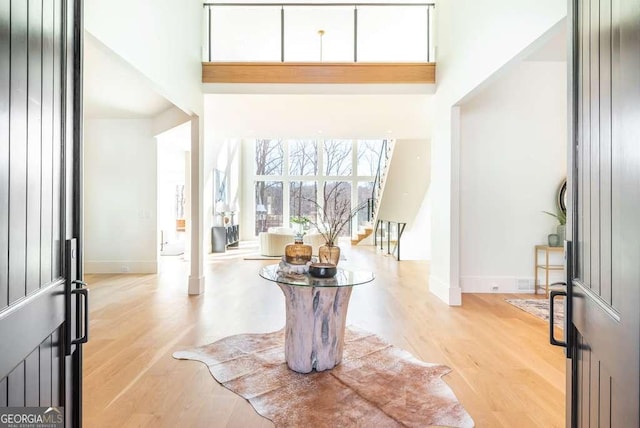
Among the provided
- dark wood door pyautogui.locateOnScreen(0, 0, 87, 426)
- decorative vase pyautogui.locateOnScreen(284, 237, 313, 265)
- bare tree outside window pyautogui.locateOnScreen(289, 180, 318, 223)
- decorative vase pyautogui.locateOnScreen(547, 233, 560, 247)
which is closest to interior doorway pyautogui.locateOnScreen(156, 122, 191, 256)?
bare tree outside window pyautogui.locateOnScreen(289, 180, 318, 223)

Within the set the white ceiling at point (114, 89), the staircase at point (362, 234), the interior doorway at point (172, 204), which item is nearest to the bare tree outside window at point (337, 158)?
the staircase at point (362, 234)

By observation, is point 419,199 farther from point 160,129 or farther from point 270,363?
point 270,363

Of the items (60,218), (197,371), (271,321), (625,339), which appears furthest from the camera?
(271,321)

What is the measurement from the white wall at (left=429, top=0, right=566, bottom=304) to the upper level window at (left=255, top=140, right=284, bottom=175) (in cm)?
823

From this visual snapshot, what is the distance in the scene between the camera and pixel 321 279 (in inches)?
95.2

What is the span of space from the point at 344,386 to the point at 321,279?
2.32 ft

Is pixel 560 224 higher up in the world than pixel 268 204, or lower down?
lower down

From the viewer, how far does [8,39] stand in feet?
2.89

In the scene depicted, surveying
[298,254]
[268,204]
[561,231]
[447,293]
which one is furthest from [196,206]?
[268,204]

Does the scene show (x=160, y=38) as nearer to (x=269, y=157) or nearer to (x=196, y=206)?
(x=196, y=206)

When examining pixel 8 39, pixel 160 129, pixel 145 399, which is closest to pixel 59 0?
pixel 8 39

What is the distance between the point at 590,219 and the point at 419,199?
8.15 m

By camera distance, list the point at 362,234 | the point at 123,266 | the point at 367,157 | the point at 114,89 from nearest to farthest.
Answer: the point at 114,89
the point at 123,266
the point at 362,234
the point at 367,157

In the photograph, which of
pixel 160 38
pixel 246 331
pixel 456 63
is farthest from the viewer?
pixel 456 63
